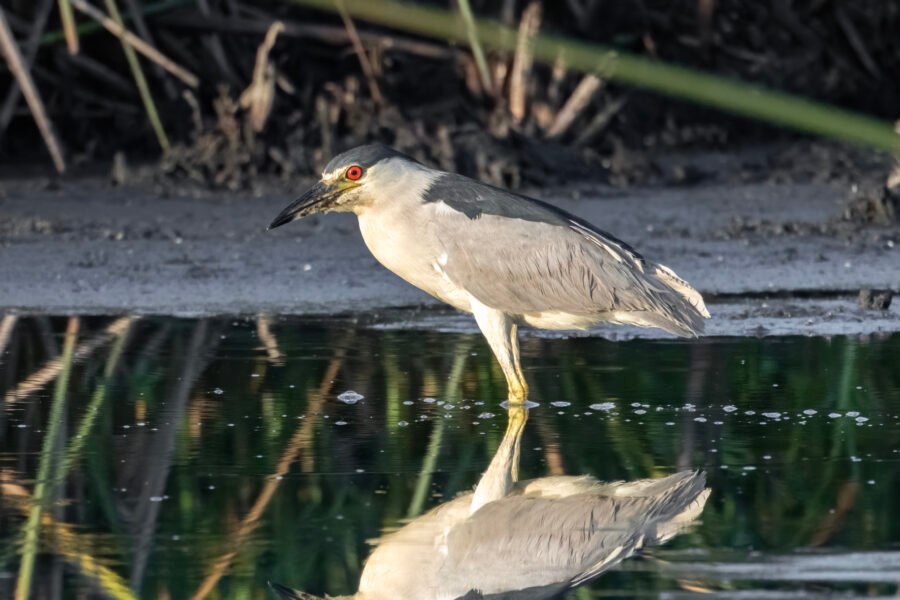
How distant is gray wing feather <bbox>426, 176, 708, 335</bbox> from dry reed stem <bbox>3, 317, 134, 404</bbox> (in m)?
1.58

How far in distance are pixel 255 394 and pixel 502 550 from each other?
2.18 metres

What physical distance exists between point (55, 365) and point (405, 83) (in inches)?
249

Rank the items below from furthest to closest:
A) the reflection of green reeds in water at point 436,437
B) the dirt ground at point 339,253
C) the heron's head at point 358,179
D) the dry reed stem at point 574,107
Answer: the dry reed stem at point 574,107 < the dirt ground at point 339,253 < the heron's head at point 358,179 < the reflection of green reeds in water at point 436,437

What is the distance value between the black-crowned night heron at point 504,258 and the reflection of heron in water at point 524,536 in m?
1.30

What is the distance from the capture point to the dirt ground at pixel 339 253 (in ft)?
26.5

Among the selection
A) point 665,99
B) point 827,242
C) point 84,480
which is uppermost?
point 665,99

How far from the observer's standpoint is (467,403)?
6008 millimetres

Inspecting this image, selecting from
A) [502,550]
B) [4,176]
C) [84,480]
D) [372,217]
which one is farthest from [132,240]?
[502,550]

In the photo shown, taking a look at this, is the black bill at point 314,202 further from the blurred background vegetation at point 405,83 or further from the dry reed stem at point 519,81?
the dry reed stem at point 519,81

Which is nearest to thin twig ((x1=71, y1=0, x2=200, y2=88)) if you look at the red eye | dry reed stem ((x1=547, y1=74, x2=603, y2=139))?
dry reed stem ((x1=547, y1=74, x2=603, y2=139))

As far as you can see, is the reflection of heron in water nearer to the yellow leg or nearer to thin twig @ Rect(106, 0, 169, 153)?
the yellow leg

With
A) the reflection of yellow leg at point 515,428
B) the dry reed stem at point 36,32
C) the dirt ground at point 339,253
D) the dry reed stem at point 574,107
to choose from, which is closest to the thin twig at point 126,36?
the dry reed stem at point 36,32

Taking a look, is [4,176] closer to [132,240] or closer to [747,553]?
[132,240]

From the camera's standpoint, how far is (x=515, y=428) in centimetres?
552
